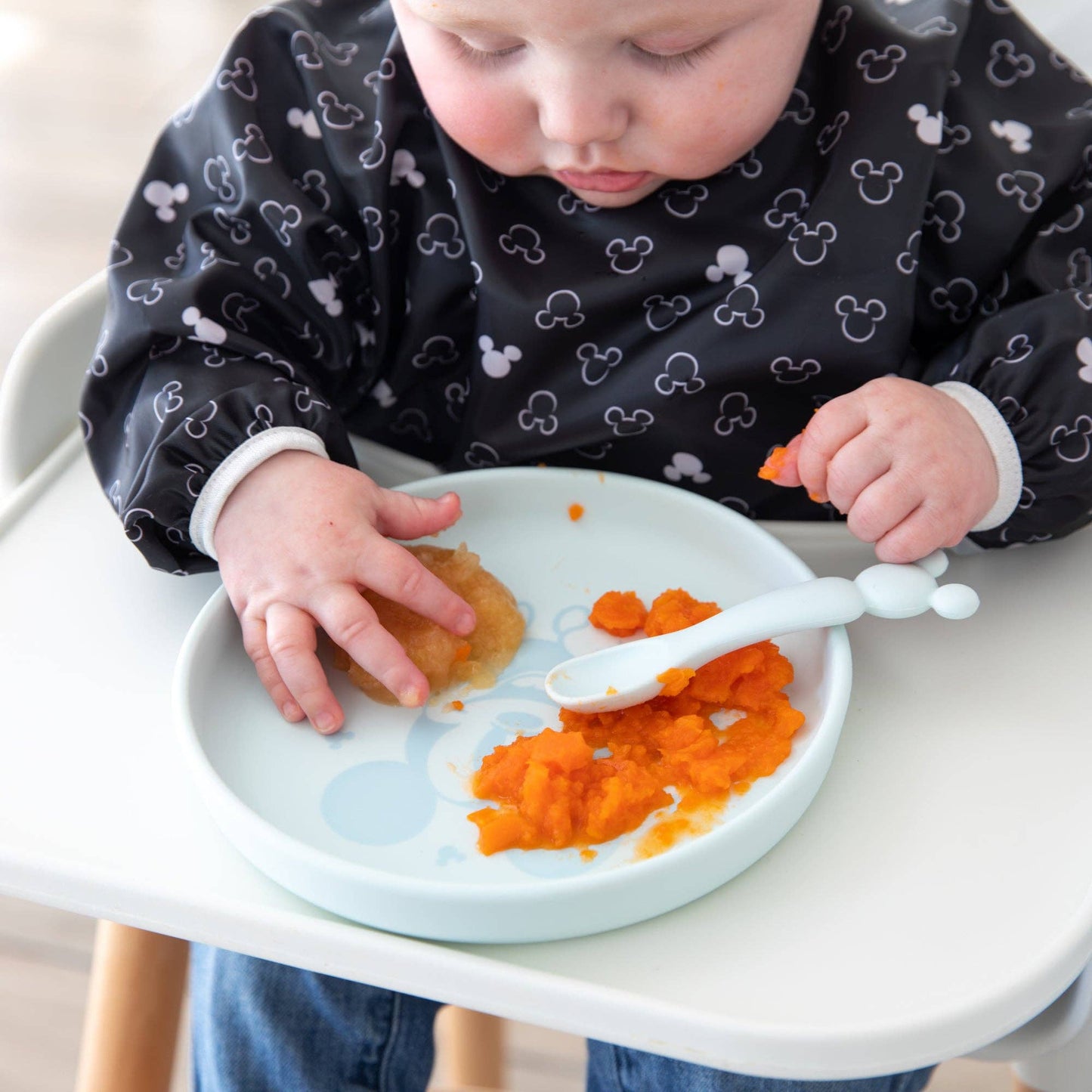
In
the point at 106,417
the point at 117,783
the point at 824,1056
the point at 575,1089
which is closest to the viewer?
the point at 824,1056

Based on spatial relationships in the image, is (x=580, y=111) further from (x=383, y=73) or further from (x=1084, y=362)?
(x=1084, y=362)

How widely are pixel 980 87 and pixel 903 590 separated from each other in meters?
0.31

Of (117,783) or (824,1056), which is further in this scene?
(117,783)

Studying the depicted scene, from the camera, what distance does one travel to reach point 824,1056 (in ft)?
1.53

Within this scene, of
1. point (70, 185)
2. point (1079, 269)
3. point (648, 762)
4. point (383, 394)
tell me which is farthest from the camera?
point (70, 185)

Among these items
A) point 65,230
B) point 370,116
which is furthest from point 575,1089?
point 65,230

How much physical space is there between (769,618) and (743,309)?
20 centimetres

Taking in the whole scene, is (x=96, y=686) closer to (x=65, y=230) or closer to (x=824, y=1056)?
(x=824, y=1056)

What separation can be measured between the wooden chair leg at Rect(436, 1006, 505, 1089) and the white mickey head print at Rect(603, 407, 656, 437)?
39 cm

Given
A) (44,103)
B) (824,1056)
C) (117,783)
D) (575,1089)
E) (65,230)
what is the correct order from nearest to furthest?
(824,1056), (117,783), (575,1089), (65,230), (44,103)

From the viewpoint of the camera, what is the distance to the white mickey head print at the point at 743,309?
707mm

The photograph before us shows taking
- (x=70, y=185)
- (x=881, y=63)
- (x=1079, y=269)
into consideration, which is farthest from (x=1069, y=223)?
(x=70, y=185)

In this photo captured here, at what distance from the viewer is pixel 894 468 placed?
623 millimetres

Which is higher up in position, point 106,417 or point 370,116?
point 370,116
